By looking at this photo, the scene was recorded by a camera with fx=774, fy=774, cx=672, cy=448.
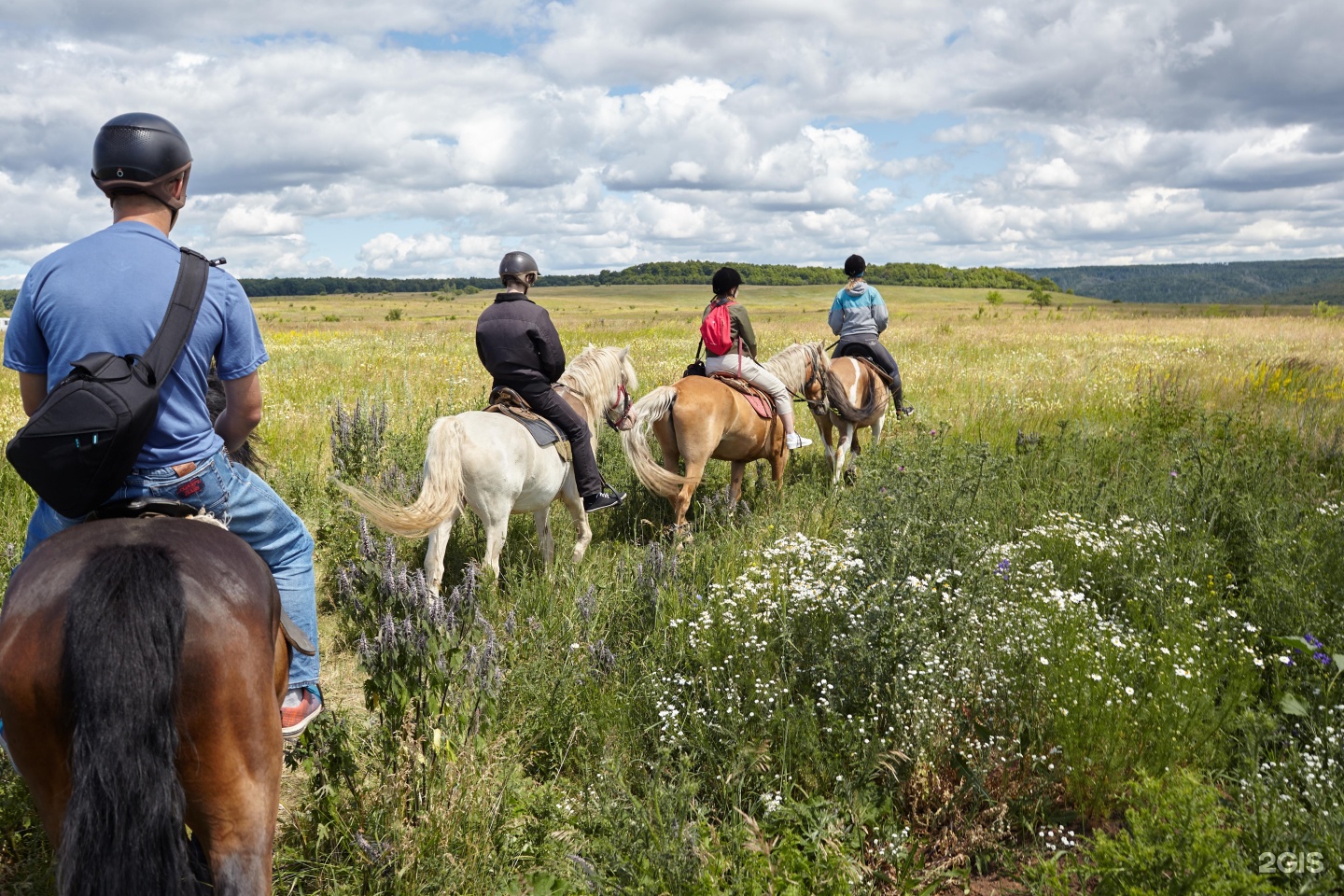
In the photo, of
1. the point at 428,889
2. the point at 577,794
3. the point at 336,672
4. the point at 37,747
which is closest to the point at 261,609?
the point at 37,747

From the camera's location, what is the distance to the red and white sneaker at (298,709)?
3.11m

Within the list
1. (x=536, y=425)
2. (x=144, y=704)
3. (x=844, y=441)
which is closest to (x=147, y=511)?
(x=144, y=704)

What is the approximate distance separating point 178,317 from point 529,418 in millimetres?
3758

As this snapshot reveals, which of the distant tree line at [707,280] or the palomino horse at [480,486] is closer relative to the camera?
the palomino horse at [480,486]

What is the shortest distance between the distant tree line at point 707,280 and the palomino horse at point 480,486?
137 meters

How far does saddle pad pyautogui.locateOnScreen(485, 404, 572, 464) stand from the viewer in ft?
20.3

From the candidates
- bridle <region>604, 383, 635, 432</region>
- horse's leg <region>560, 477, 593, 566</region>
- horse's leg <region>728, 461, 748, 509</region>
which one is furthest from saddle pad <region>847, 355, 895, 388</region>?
horse's leg <region>560, 477, 593, 566</region>

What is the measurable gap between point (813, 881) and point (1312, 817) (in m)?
1.82

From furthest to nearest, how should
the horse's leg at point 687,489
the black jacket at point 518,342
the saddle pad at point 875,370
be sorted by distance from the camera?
the saddle pad at point 875,370, the horse's leg at point 687,489, the black jacket at point 518,342

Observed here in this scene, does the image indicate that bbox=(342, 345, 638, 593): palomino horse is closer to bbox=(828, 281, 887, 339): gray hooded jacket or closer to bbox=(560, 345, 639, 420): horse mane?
bbox=(560, 345, 639, 420): horse mane

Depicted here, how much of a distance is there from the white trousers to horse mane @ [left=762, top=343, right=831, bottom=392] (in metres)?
0.37

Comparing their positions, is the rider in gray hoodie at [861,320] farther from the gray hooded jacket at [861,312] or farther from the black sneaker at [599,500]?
the black sneaker at [599,500]

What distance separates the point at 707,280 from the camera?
143000mm

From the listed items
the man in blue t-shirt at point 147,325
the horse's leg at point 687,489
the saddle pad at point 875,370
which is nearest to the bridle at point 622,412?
the horse's leg at point 687,489
